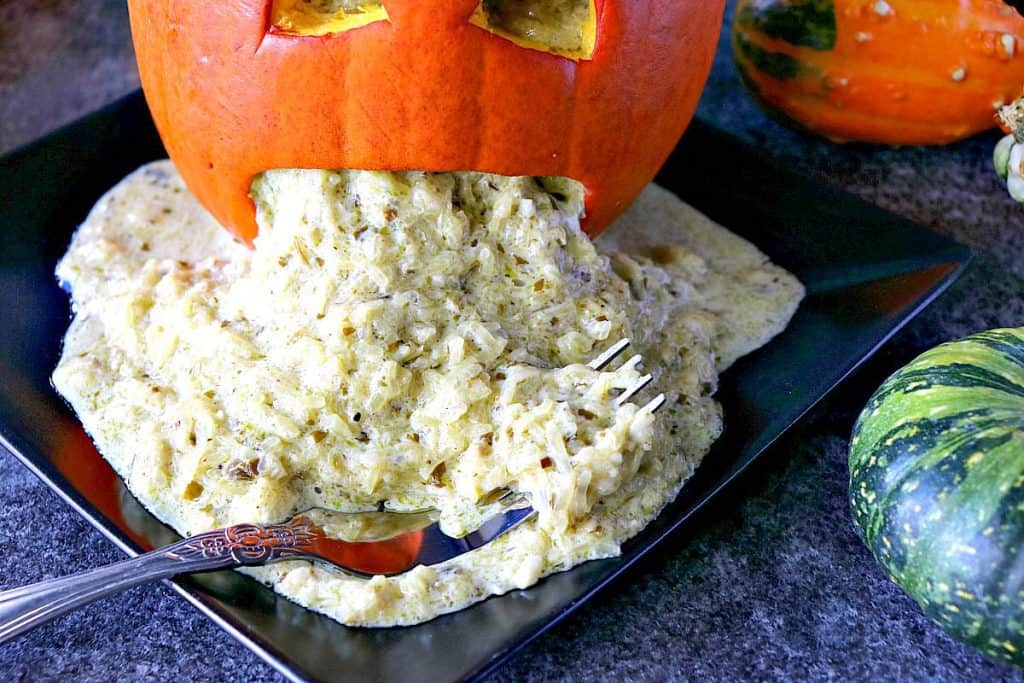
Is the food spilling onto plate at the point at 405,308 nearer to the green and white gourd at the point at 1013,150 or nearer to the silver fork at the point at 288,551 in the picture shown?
the silver fork at the point at 288,551

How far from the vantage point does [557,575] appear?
3.95 feet

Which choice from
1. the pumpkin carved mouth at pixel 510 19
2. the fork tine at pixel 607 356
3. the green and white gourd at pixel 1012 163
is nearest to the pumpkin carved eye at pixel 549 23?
the pumpkin carved mouth at pixel 510 19

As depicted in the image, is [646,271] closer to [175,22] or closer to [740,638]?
[740,638]

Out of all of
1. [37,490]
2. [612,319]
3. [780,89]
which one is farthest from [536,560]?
[780,89]

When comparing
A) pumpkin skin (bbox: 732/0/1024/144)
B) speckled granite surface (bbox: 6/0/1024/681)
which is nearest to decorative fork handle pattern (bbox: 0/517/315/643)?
speckled granite surface (bbox: 6/0/1024/681)

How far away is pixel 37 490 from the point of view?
142 cm

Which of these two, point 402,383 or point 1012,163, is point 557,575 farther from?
point 1012,163

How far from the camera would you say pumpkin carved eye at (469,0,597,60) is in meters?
1.32

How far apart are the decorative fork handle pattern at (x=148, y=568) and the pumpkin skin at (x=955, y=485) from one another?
0.65m

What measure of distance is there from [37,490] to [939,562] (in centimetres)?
112

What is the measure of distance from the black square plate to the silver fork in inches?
1.7

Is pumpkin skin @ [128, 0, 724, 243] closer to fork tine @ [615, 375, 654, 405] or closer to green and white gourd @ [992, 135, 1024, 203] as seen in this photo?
fork tine @ [615, 375, 654, 405]

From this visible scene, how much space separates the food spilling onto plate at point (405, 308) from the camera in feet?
4.06

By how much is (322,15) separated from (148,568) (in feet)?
2.22
